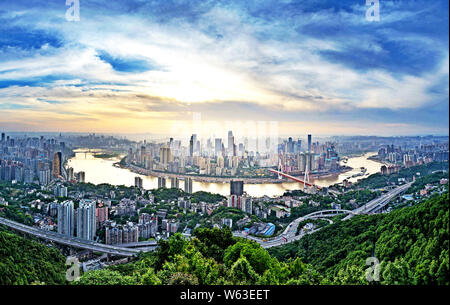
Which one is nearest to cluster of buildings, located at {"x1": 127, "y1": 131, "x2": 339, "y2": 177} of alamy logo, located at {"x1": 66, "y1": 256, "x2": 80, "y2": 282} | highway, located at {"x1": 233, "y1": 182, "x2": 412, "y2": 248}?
highway, located at {"x1": 233, "y1": 182, "x2": 412, "y2": 248}

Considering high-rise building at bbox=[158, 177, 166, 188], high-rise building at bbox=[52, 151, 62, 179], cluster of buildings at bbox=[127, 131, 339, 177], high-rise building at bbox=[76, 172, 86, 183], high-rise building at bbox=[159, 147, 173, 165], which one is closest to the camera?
cluster of buildings at bbox=[127, 131, 339, 177]

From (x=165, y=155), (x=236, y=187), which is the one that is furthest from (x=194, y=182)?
(x=165, y=155)

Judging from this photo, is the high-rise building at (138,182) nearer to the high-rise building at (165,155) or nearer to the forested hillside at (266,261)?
the high-rise building at (165,155)

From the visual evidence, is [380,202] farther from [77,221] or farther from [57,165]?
[57,165]

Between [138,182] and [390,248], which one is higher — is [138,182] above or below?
above

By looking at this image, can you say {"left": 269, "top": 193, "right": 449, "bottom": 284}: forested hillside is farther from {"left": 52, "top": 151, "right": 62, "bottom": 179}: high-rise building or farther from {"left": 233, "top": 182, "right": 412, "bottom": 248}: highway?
{"left": 52, "top": 151, "right": 62, "bottom": 179}: high-rise building
